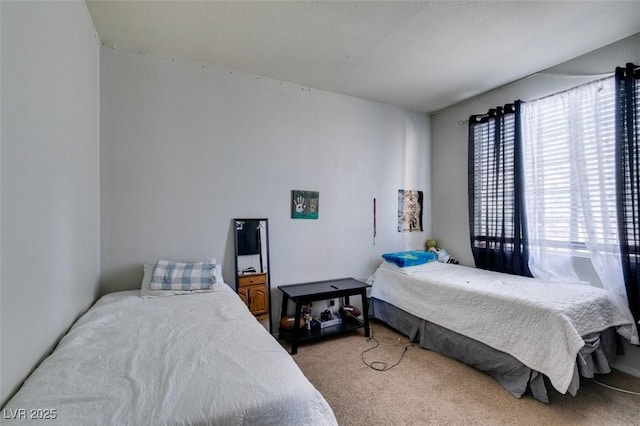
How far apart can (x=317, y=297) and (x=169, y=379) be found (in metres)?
1.71

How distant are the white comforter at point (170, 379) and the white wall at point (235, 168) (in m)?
1.06

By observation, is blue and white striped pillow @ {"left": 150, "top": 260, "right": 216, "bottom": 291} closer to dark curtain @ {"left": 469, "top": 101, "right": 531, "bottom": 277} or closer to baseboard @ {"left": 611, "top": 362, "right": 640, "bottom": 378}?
dark curtain @ {"left": 469, "top": 101, "right": 531, "bottom": 277}

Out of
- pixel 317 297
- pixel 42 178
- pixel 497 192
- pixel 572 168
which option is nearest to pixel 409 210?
pixel 497 192

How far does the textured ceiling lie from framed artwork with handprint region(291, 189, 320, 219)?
1199 mm

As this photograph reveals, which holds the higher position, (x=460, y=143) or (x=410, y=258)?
(x=460, y=143)

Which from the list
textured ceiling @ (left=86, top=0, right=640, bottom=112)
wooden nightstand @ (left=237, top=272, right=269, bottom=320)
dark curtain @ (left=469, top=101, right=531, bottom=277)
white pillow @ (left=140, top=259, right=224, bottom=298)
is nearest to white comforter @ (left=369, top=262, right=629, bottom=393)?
dark curtain @ (left=469, top=101, right=531, bottom=277)

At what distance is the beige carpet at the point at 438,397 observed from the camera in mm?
1726

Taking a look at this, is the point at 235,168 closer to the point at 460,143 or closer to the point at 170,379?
the point at 170,379

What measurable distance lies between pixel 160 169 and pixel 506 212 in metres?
3.42

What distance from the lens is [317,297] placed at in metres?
2.65

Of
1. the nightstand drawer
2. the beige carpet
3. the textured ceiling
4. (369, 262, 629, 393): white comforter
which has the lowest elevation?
the beige carpet

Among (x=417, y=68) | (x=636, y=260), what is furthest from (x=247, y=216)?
(x=636, y=260)

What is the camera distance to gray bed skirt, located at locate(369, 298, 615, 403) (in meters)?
1.89

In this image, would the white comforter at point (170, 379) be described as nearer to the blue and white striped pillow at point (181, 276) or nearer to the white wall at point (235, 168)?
the blue and white striped pillow at point (181, 276)
